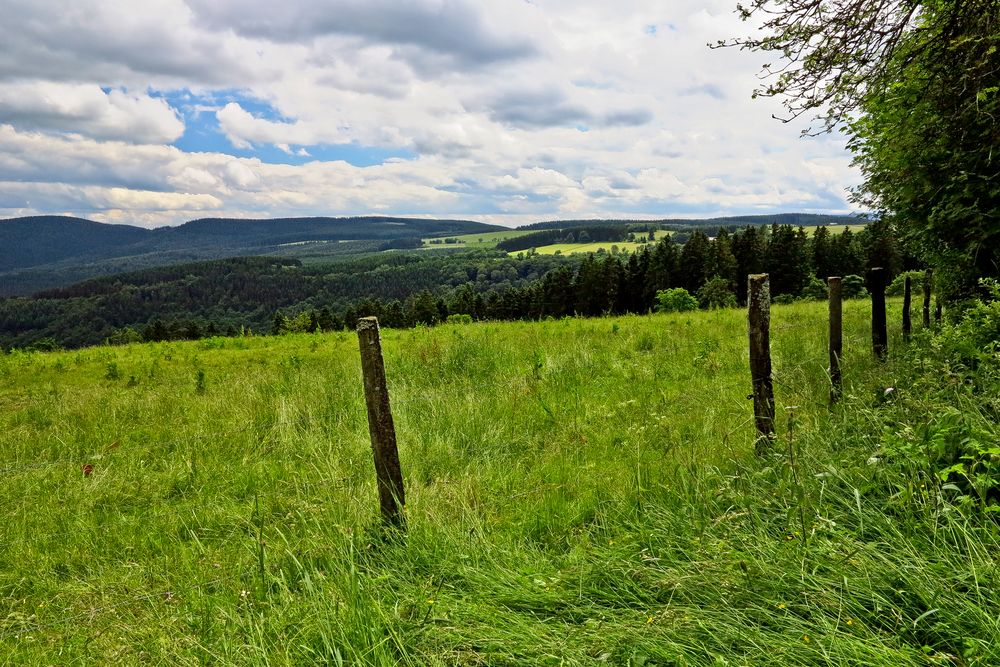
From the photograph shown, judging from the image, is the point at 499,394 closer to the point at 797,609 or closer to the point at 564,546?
the point at 564,546

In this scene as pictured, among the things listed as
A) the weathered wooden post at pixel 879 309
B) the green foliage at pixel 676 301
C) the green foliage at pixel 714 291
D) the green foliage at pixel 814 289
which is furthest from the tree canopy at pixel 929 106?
the green foliage at pixel 814 289

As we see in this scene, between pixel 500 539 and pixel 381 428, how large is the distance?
1.26m

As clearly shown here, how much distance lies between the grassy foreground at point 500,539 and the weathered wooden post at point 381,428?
0.21 m

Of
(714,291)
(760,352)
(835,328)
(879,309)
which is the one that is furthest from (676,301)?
(760,352)

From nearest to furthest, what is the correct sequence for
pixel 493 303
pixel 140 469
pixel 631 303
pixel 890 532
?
1. pixel 890 532
2. pixel 140 469
3. pixel 631 303
4. pixel 493 303

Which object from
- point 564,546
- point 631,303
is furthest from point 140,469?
point 631,303

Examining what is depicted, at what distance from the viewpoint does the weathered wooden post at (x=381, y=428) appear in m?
3.96

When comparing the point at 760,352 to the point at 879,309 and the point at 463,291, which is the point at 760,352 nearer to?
the point at 879,309

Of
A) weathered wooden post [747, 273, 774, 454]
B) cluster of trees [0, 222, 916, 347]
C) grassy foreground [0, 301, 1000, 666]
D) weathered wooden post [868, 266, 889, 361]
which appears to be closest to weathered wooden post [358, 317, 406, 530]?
grassy foreground [0, 301, 1000, 666]

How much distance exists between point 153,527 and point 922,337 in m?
10.4

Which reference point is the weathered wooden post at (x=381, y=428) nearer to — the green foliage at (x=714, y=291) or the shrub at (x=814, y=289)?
the green foliage at (x=714, y=291)

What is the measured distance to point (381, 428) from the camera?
13.3ft

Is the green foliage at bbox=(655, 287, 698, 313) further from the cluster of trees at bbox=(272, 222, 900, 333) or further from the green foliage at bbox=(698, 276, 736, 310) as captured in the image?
the cluster of trees at bbox=(272, 222, 900, 333)

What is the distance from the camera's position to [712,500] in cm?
373
